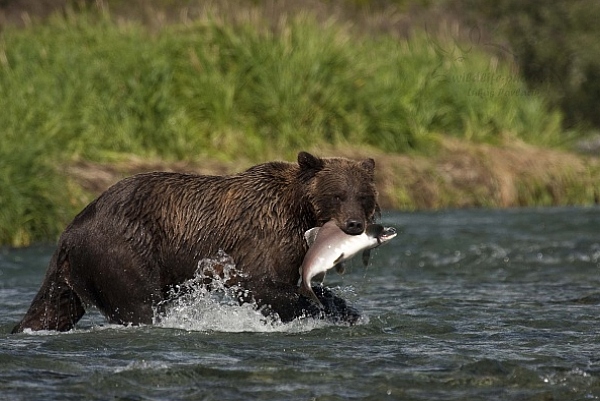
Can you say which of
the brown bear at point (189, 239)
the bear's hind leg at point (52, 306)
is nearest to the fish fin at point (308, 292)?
the brown bear at point (189, 239)

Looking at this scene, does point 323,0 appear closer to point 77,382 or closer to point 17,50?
point 17,50

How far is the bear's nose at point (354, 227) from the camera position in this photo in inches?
287

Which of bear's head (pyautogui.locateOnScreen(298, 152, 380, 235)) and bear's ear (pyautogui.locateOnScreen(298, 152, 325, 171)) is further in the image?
bear's ear (pyautogui.locateOnScreen(298, 152, 325, 171))

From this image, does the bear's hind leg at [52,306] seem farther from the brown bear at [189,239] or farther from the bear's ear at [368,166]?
the bear's ear at [368,166]

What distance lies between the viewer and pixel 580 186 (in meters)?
17.7

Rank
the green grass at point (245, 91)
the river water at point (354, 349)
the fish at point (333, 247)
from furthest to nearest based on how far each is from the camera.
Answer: the green grass at point (245, 91) < the fish at point (333, 247) < the river water at point (354, 349)

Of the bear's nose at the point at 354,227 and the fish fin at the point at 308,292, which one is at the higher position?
the bear's nose at the point at 354,227

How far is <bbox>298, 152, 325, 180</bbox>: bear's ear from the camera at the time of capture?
7.70 metres

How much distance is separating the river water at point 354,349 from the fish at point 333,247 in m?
0.40

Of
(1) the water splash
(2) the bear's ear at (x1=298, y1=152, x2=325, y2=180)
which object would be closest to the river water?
(1) the water splash

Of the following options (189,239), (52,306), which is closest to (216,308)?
(189,239)

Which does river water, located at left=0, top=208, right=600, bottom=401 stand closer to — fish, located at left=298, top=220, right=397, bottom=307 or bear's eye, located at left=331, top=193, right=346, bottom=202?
fish, located at left=298, top=220, right=397, bottom=307

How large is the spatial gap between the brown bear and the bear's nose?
6 cm

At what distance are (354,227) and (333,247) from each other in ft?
0.71
